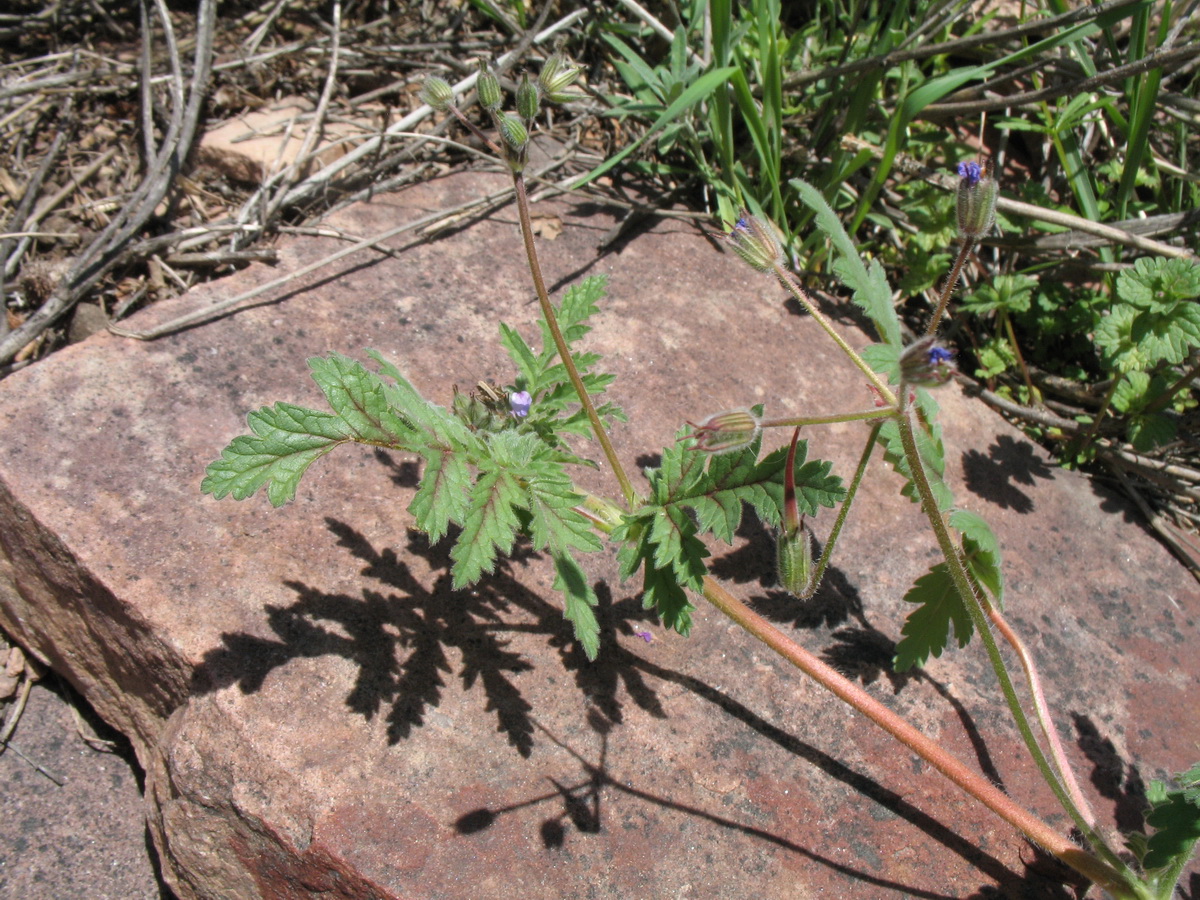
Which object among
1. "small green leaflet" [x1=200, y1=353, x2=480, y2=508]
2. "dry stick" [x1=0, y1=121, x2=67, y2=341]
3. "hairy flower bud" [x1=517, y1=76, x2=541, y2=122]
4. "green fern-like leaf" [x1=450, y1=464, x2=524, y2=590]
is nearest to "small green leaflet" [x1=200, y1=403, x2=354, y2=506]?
"small green leaflet" [x1=200, y1=353, x2=480, y2=508]

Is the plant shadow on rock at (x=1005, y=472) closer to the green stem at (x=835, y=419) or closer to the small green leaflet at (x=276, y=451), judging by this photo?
the green stem at (x=835, y=419)

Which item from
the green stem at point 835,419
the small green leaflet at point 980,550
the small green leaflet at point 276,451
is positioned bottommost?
the small green leaflet at point 980,550

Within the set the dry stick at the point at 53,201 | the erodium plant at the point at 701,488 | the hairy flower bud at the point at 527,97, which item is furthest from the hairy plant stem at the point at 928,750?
the dry stick at the point at 53,201

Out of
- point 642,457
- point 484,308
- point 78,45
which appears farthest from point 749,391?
point 78,45

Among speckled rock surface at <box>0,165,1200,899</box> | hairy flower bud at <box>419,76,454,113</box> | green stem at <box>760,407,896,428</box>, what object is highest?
hairy flower bud at <box>419,76,454,113</box>

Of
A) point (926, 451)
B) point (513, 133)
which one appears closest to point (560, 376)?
point (513, 133)

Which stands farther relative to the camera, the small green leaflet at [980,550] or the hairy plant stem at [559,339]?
the small green leaflet at [980,550]

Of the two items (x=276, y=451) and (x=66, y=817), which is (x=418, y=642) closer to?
(x=276, y=451)

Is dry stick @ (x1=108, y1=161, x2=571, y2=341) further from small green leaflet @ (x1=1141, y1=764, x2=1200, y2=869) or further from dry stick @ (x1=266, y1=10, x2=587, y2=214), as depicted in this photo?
small green leaflet @ (x1=1141, y1=764, x2=1200, y2=869)
